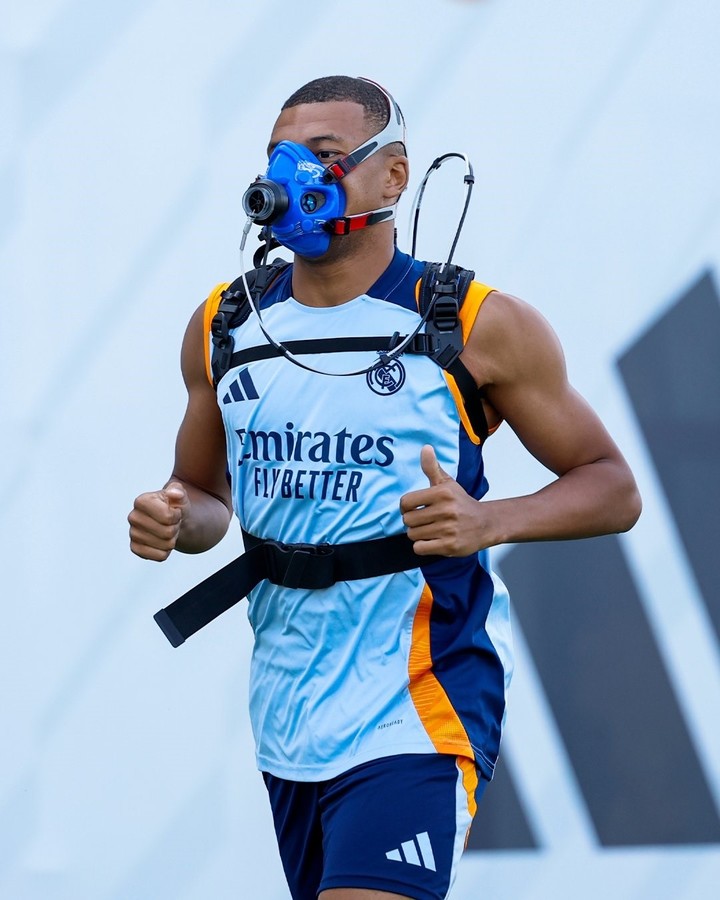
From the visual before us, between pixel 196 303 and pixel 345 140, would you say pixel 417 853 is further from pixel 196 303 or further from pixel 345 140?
pixel 196 303

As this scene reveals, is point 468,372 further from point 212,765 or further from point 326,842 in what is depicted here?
point 212,765

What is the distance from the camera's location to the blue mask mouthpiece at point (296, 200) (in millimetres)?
2156

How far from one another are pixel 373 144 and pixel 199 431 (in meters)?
0.63

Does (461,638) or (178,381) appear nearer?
(461,638)

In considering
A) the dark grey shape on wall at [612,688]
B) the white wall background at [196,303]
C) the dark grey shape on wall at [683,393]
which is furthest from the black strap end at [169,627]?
the dark grey shape on wall at [683,393]

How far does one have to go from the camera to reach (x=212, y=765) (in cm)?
323

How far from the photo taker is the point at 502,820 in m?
3.18

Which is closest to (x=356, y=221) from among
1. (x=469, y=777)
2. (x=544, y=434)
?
(x=544, y=434)

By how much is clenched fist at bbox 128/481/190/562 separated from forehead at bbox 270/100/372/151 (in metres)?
0.63

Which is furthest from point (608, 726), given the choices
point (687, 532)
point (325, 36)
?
point (325, 36)

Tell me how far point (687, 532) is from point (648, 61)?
108cm

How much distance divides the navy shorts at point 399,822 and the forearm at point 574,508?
1.23ft

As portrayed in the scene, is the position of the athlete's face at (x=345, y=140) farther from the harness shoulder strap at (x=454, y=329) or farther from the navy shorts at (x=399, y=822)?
the navy shorts at (x=399, y=822)

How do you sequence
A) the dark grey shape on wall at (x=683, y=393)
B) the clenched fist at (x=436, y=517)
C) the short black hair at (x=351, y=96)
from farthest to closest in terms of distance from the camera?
the dark grey shape on wall at (x=683, y=393), the short black hair at (x=351, y=96), the clenched fist at (x=436, y=517)
